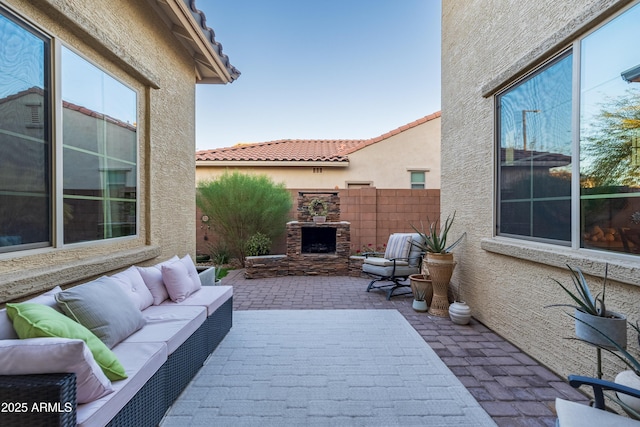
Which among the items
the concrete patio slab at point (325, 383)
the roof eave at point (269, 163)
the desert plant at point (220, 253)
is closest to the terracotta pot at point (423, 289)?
the concrete patio slab at point (325, 383)

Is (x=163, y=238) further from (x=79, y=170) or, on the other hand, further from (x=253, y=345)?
(x=253, y=345)

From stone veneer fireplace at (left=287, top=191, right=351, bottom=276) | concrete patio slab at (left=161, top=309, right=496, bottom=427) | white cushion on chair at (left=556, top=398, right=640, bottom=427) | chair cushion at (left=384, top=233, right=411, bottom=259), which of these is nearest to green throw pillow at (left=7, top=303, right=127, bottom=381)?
concrete patio slab at (left=161, top=309, right=496, bottom=427)

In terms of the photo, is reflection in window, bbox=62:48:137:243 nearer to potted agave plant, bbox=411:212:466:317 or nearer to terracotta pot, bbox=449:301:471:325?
potted agave plant, bbox=411:212:466:317

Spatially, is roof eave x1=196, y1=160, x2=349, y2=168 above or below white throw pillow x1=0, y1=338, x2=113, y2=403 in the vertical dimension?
above

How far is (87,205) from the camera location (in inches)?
108

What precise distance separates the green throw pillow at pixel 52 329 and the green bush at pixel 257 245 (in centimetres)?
523

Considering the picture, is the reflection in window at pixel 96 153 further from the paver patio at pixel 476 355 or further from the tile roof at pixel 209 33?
the paver patio at pixel 476 355

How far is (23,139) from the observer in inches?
83.1

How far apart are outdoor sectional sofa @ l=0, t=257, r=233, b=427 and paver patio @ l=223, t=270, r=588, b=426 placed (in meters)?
1.79

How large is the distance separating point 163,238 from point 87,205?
4.24 ft

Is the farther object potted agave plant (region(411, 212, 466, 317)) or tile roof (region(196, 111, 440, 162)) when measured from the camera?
tile roof (region(196, 111, 440, 162))

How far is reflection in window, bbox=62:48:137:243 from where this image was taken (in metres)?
2.52

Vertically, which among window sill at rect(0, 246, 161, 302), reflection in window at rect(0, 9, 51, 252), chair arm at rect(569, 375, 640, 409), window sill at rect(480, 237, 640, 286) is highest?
reflection in window at rect(0, 9, 51, 252)

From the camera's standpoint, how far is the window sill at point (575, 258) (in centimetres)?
194
